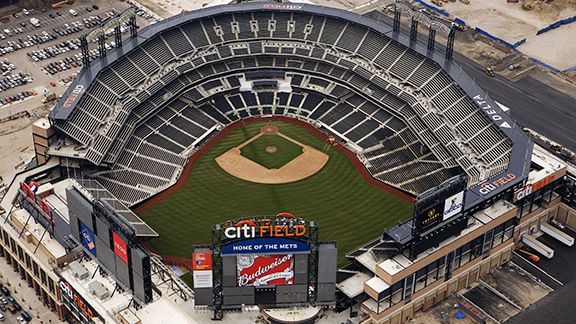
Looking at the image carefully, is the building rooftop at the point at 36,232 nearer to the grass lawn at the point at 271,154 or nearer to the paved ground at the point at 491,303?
the grass lawn at the point at 271,154

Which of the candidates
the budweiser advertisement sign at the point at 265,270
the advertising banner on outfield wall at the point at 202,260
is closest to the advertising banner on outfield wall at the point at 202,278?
the advertising banner on outfield wall at the point at 202,260

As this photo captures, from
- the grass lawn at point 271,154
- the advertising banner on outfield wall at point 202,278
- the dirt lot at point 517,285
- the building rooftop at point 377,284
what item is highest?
the advertising banner on outfield wall at point 202,278

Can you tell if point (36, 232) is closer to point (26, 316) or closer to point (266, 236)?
point (26, 316)

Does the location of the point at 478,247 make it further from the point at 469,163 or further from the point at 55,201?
the point at 55,201

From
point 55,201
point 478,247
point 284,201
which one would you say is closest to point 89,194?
point 55,201

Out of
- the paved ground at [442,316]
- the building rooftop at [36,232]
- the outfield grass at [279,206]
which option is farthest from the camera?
the outfield grass at [279,206]

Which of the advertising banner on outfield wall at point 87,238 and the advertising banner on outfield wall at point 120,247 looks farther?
the advertising banner on outfield wall at point 87,238

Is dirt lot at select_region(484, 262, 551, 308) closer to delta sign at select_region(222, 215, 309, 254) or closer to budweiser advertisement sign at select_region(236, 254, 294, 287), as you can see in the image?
budweiser advertisement sign at select_region(236, 254, 294, 287)
